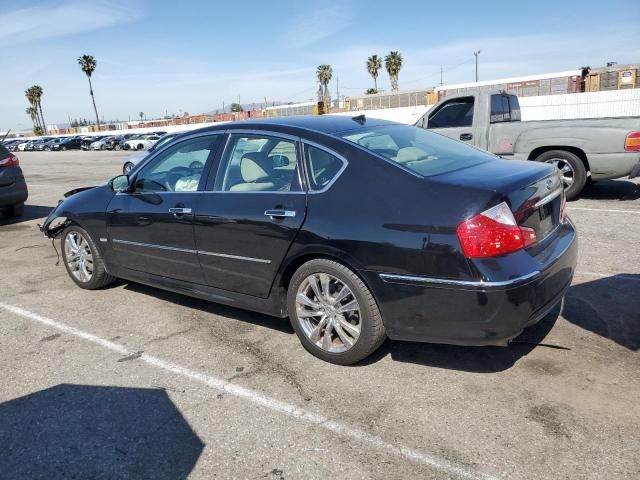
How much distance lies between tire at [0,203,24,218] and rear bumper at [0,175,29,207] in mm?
351

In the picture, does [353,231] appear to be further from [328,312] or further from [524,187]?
[524,187]

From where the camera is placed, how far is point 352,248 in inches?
128

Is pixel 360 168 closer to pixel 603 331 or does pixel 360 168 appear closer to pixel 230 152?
pixel 230 152

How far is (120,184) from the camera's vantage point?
485 cm

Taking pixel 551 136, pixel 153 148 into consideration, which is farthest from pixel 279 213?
pixel 551 136

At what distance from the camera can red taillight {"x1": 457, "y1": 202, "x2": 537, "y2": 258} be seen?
2.89m

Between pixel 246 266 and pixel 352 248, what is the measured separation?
3.14 ft

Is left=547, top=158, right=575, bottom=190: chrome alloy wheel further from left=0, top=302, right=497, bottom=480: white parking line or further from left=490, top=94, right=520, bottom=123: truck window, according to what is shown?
left=0, top=302, right=497, bottom=480: white parking line

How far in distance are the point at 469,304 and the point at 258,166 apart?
1881mm

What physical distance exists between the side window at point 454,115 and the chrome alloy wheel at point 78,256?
6.11 m

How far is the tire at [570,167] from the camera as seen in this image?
27.3ft

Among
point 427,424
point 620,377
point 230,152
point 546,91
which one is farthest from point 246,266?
point 546,91

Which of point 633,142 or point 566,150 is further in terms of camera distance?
point 566,150

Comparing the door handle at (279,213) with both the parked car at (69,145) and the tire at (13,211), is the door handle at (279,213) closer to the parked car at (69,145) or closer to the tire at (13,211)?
the tire at (13,211)
